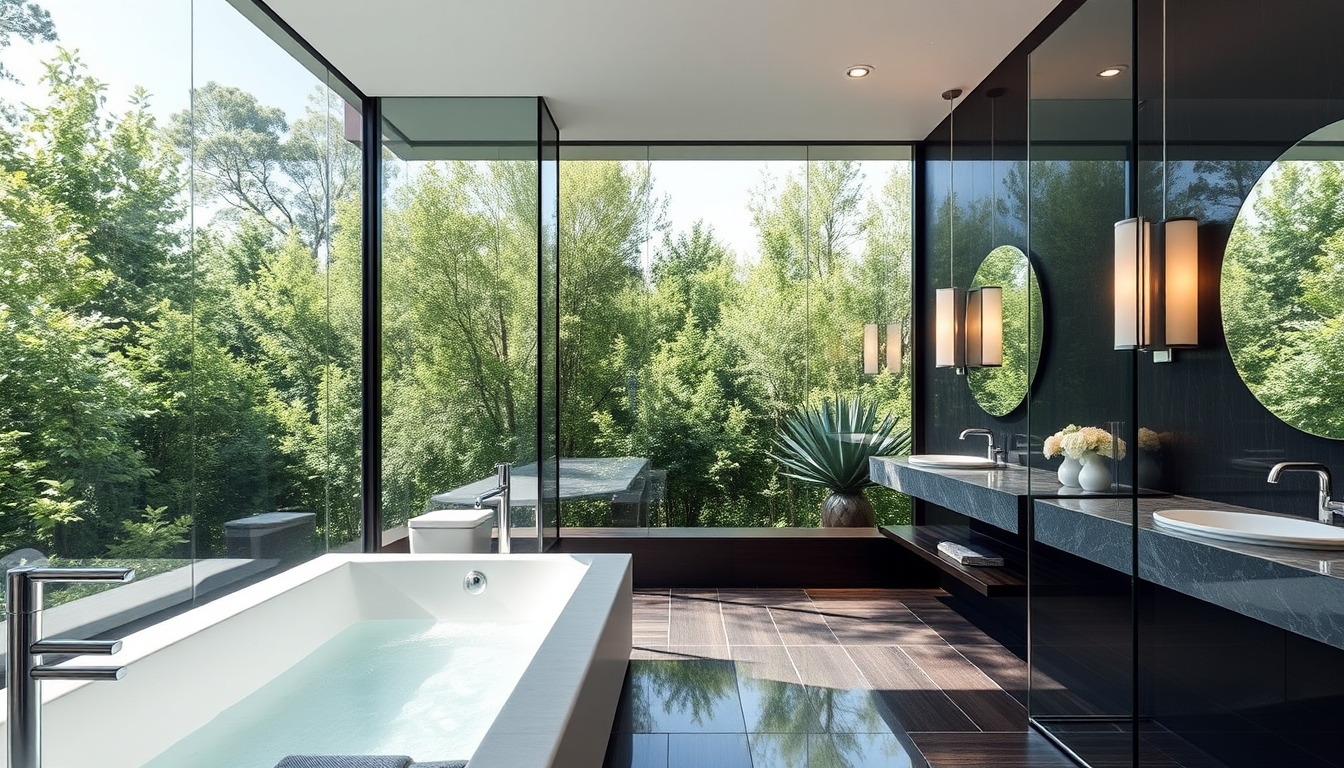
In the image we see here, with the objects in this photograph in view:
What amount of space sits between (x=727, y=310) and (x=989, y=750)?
3.12 meters

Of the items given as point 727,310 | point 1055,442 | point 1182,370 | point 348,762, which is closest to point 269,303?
point 348,762

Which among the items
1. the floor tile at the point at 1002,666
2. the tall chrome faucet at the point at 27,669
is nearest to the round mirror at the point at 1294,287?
the floor tile at the point at 1002,666

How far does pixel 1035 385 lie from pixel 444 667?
89.7 inches

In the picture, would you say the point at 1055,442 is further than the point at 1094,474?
Yes

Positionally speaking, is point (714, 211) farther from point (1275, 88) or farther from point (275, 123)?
point (1275, 88)

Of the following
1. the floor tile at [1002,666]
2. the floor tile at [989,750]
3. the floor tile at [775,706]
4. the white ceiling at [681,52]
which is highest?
the white ceiling at [681,52]

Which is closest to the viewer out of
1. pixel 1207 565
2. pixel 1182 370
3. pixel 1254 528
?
pixel 1207 565

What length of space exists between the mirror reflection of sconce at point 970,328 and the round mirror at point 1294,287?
5.31 ft

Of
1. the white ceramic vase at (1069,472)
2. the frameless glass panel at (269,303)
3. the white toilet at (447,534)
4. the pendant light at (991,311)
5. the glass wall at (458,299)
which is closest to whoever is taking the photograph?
the white ceramic vase at (1069,472)

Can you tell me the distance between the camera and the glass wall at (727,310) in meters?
5.22

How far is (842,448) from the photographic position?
516 centimetres

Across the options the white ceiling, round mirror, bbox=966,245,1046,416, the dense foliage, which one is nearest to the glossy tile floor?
the dense foliage

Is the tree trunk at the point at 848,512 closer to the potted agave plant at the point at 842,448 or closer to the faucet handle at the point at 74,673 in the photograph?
the potted agave plant at the point at 842,448

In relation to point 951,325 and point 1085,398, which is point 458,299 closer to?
point 951,325
